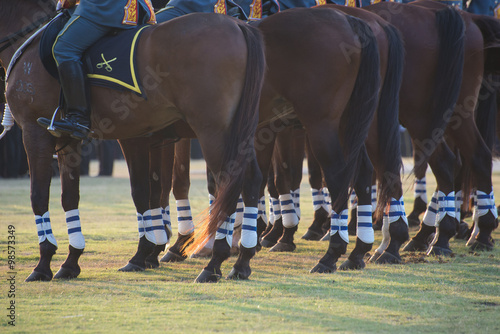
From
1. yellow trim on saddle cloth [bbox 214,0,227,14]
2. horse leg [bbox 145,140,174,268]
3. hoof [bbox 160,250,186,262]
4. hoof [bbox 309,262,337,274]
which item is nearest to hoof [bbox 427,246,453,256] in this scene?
hoof [bbox 309,262,337,274]

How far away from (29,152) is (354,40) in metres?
2.89

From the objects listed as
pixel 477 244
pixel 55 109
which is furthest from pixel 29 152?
pixel 477 244

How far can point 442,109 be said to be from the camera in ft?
21.7

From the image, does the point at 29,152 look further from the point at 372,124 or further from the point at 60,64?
the point at 372,124

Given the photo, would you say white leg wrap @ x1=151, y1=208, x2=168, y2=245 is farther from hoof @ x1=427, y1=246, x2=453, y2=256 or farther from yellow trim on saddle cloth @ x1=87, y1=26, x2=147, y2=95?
hoof @ x1=427, y1=246, x2=453, y2=256

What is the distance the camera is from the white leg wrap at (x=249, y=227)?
5.55m

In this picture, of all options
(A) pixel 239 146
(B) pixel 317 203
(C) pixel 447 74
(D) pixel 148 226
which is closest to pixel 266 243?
(B) pixel 317 203

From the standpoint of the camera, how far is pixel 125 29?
5770 millimetres

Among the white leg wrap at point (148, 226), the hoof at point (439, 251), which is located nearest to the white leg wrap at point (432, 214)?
the hoof at point (439, 251)

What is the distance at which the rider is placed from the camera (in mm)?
5465

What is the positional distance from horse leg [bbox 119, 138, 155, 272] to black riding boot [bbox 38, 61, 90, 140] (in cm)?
88

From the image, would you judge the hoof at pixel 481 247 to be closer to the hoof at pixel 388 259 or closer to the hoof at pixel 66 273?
the hoof at pixel 388 259

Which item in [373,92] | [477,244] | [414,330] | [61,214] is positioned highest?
[373,92]

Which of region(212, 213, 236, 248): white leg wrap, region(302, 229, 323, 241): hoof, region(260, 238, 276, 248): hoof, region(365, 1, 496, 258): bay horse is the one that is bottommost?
region(302, 229, 323, 241): hoof
